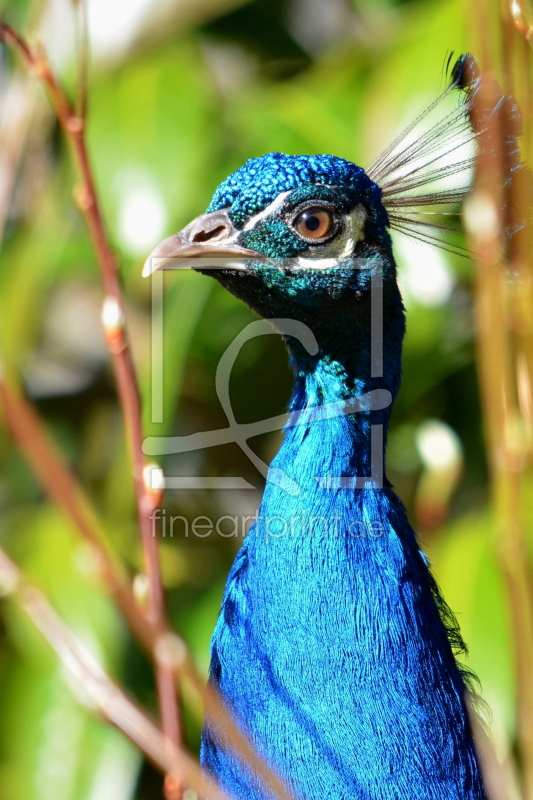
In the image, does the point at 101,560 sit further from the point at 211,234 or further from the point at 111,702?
the point at 211,234

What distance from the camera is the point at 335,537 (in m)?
1.36

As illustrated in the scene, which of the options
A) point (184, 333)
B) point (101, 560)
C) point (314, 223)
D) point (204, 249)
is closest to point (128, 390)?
point (101, 560)

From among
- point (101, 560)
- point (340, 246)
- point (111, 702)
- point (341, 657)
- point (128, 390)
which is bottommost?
point (341, 657)

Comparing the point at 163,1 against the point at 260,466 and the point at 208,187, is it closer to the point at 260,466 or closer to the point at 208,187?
the point at 208,187

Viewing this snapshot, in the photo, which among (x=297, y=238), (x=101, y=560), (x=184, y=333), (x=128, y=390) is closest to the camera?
(x=101, y=560)

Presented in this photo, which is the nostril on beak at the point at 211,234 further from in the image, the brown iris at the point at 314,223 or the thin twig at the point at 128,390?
the thin twig at the point at 128,390

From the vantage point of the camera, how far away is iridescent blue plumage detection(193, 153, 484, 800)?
131 centimetres

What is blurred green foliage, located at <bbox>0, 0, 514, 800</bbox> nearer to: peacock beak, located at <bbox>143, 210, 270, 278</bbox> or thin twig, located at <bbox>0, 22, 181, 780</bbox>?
peacock beak, located at <bbox>143, 210, 270, 278</bbox>

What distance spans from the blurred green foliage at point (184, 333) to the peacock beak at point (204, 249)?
2.48 feet

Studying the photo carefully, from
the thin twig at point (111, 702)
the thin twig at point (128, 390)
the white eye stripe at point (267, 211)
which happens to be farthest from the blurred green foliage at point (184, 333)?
the thin twig at point (111, 702)

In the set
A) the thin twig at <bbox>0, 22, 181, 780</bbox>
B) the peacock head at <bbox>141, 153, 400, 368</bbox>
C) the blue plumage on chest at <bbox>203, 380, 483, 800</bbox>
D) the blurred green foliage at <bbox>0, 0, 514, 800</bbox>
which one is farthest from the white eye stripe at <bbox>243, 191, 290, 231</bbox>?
the blurred green foliage at <bbox>0, 0, 514, 800</bbox>

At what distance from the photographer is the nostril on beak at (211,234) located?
4.54 feet

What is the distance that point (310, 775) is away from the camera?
1.30 m

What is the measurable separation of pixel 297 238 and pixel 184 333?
2.55 ft
